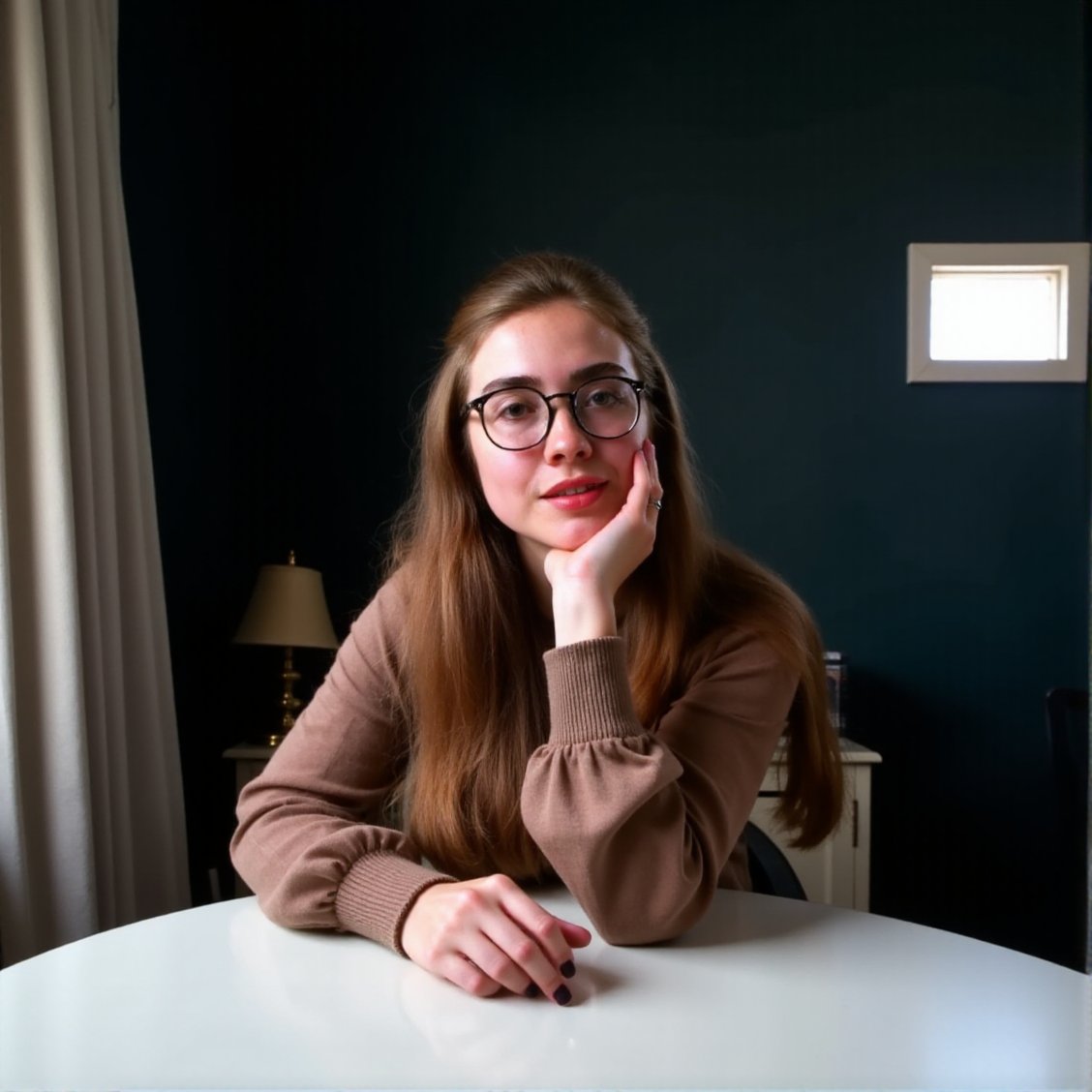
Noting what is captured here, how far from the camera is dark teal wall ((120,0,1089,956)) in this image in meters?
2.98

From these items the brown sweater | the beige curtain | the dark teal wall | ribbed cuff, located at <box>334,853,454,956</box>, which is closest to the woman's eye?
the brown sweater

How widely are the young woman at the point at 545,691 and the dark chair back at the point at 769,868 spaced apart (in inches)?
2.0

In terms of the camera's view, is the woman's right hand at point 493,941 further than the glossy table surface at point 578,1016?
Yes

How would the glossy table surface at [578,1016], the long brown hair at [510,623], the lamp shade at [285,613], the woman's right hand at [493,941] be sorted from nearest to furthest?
the glossy table surface at [578,1016]
the woman's right hand at [493,941]
the long brown hair at [510,623]
the lamp shade at [285,613]

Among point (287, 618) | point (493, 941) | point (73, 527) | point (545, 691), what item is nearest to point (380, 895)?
point (493, 941)

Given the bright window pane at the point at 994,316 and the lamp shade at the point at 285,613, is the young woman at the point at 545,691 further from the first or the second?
the bright window pane at the point at 994,316

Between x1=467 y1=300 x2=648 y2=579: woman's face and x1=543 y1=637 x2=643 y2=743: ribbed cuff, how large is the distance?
199mm

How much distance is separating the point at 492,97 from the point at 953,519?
1.81m

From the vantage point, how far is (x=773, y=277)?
10.1 feet

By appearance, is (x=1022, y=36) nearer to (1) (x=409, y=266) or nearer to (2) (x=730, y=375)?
(2) (x=730, y=375)

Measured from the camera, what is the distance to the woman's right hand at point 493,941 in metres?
0.78

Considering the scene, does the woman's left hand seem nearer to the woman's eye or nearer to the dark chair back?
the woman's eye

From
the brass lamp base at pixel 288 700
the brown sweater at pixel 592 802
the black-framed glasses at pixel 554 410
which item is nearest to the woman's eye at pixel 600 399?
the black-framed glasses at pixel 554 410

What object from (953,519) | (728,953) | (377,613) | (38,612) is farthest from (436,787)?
(953,519)
